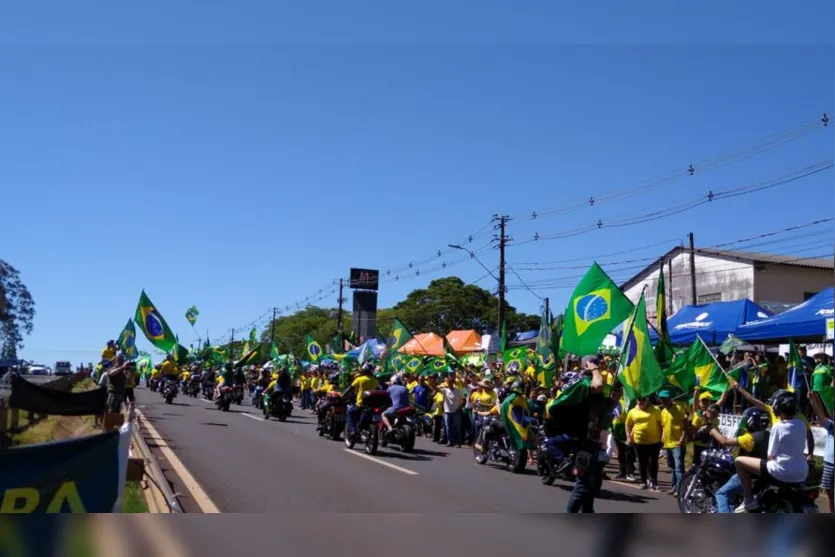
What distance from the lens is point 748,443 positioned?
854 cm

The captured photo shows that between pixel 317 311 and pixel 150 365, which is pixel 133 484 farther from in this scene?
pixel 317 311

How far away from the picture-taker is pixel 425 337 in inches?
1650

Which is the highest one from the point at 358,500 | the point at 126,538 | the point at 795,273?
the point at 795,273

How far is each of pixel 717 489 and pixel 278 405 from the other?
17968 millimetres

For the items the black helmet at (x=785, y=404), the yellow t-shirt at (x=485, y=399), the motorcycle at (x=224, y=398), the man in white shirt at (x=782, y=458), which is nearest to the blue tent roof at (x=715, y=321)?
the yellow t-shirt at (x=485, y=399)

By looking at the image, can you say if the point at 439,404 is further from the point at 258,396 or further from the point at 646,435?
the point at 258,396

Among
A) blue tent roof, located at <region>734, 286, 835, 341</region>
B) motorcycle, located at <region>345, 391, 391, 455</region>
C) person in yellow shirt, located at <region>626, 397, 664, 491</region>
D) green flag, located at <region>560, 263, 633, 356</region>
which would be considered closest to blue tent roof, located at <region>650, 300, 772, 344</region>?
blue tent roof, located at <region>734, 286, 835, 341</region>

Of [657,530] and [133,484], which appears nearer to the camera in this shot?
[657,530]

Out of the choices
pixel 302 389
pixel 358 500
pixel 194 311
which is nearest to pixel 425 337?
pixel 302 389

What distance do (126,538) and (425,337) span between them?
133ft

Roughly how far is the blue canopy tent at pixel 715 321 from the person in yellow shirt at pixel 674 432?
5.69m

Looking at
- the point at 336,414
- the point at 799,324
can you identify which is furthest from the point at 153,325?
the point at 799,324

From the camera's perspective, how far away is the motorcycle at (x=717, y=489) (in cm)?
802

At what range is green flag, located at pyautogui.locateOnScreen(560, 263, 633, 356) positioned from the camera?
539 inches
